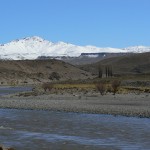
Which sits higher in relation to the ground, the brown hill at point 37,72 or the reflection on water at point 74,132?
the brown hill at point 37,72

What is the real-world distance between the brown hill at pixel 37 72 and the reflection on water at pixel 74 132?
105818mm

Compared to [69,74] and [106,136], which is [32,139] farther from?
[69,74]

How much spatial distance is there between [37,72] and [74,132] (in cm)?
14224

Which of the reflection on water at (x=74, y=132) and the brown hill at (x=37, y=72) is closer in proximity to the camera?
the reflection on water at (x=74, y=132)

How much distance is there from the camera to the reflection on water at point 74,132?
17.8 m

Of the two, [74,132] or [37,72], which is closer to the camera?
Answer: [74,132]

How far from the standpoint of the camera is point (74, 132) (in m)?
21.5

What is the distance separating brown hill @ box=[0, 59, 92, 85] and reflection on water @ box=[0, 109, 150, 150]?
10582 centimetres

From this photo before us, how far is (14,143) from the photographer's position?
18.3 m

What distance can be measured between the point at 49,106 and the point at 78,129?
45.3 feet

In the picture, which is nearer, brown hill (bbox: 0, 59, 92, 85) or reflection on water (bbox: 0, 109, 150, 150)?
reflection on water (bbox: 0, 109, 150, 150)

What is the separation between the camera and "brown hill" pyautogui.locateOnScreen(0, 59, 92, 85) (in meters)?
140

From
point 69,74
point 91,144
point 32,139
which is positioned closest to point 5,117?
point 32,139

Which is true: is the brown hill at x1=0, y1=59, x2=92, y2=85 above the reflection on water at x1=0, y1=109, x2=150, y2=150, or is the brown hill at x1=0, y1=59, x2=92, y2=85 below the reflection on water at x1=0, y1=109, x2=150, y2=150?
above
